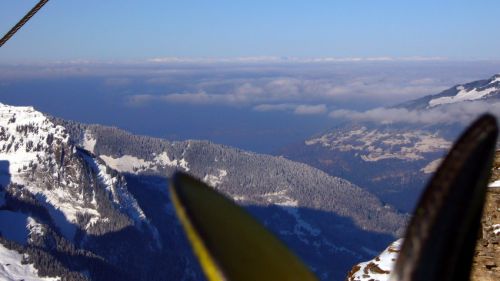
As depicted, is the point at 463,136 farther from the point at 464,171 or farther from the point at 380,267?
the point at 380,267

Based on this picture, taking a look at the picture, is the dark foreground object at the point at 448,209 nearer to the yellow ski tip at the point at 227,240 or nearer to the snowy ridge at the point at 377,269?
the yellow ski tip at the point at 227,240

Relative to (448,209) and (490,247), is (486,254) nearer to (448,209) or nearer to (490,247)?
(490,247)

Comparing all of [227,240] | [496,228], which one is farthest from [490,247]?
[227,240]

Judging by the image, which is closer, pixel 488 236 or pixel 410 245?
pixel 410 245

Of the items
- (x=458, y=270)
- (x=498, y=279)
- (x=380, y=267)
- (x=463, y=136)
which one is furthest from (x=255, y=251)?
(x=380, y=267)

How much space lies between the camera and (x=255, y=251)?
10.3ft

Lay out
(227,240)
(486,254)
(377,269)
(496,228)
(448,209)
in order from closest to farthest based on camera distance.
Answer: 1. (448,209)
2. (227,240)
3. (486,254)
4. (496,228)
5. (377,269)

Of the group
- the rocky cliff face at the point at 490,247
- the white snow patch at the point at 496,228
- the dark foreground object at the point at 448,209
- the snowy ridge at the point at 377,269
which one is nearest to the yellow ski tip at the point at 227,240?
the dark foreground object at the point at 448,209

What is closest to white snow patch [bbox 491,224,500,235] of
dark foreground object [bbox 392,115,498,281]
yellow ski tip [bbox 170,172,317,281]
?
yellow ski tip [bbox 170,172,317,281]

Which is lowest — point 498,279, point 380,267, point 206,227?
point 380,267

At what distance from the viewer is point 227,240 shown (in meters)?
2.99

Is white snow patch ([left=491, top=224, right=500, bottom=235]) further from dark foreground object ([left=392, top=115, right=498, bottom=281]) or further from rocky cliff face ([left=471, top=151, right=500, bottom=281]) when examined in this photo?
dark foreground object ([left=392, top=115, right=498, bottom=281])

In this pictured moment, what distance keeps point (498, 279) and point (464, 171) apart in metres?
15.4

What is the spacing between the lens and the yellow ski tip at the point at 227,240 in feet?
9.20
